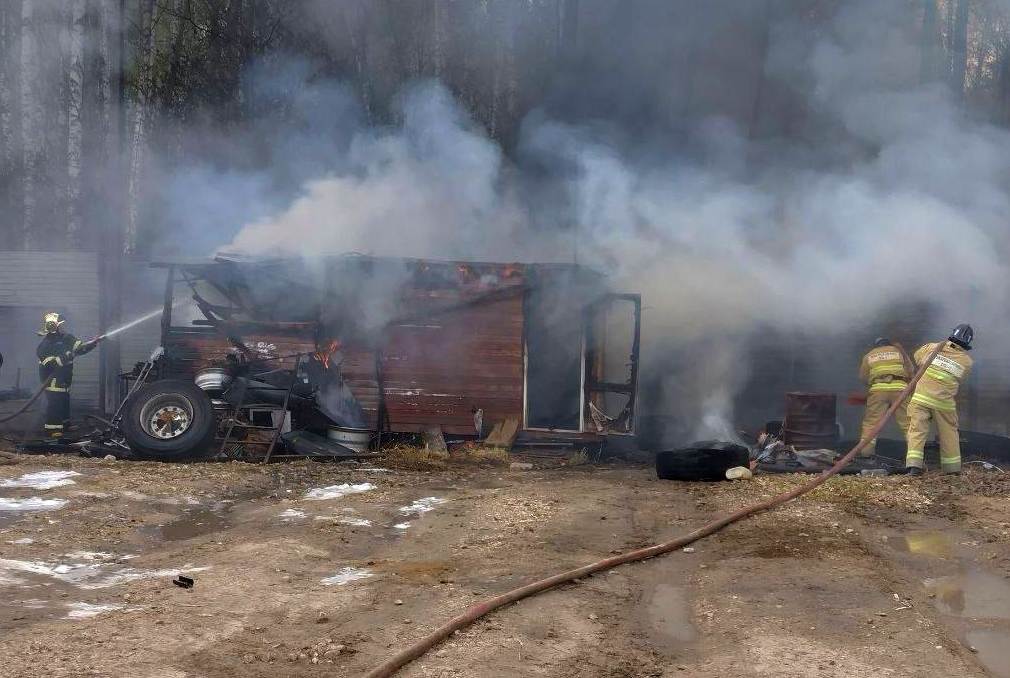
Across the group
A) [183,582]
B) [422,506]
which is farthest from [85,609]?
[422,506]

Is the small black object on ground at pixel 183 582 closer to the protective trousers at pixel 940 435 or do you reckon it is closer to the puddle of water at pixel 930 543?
the puddle of water at pixel 930 543

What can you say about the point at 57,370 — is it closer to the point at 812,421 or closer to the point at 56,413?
the point at 56,413

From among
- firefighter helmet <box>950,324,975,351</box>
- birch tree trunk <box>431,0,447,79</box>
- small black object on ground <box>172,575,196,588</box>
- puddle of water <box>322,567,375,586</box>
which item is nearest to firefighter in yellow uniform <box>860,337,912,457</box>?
firefighter helmet <box>950,324,975,351</box>

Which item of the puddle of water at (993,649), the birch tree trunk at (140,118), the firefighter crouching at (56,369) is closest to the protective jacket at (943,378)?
the puddle of water at (993,649)

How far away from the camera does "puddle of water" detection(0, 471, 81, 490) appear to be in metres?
7.41

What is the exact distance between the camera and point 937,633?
3955mm

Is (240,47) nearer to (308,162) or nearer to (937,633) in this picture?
(308,162)

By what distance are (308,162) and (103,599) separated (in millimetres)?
15051

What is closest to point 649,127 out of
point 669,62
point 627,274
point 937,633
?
point 669,62

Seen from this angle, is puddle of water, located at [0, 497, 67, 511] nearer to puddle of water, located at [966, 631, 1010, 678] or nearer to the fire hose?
the fire hose

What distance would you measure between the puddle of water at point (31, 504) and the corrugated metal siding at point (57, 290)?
794 cm

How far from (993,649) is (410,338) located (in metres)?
7.98

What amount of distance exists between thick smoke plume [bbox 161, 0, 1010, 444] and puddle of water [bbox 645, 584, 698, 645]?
23.0 ft

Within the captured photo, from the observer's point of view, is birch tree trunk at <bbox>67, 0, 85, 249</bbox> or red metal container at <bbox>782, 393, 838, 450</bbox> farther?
birch tree trunk at <bbox>67, 0, 85, 249</bbox>
